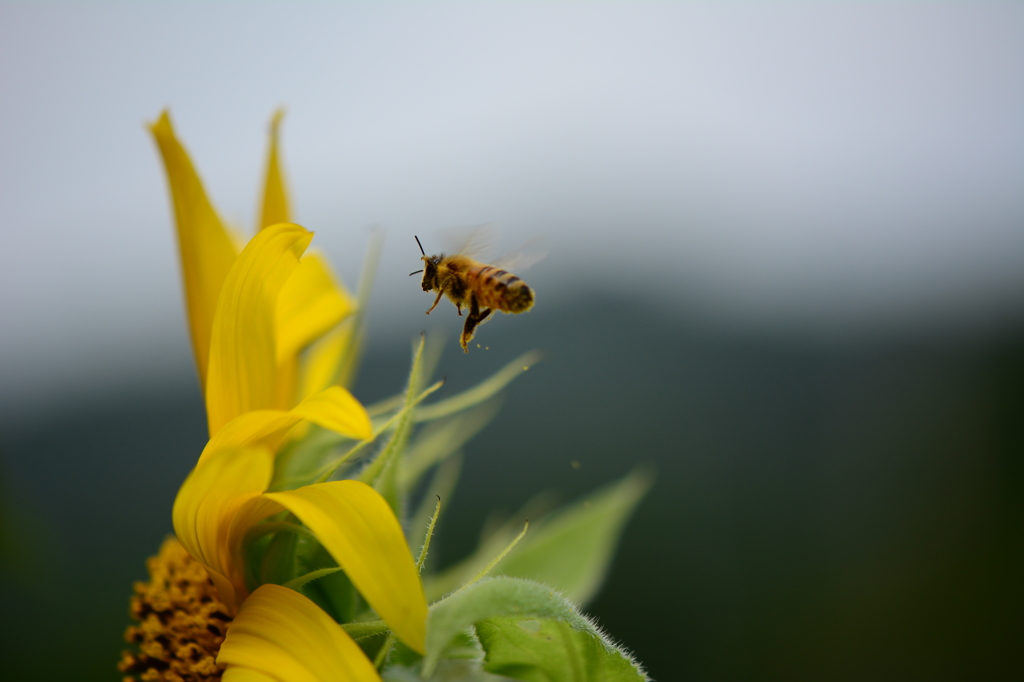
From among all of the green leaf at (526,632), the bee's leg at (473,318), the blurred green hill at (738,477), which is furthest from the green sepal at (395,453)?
the blurred green hill at (738,477)

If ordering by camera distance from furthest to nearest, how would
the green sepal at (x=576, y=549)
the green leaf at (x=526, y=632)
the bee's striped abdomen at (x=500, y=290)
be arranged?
the green sepal at (x=576, y=549), the bee's striped abdomen at (x=500, y=290), the green leaf at (x=526, y=632)

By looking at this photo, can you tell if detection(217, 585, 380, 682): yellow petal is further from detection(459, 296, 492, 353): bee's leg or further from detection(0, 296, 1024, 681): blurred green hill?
detection(0, 296, 1024, 681): blurred green hill

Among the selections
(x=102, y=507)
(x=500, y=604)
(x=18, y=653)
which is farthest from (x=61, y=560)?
(x=102, y=507)

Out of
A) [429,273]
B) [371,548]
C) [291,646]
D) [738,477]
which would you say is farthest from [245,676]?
[738,477]

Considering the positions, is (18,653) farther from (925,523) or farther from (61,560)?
(925,523)

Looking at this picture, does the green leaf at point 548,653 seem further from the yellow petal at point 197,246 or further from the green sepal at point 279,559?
the yellow petal at point 197,246

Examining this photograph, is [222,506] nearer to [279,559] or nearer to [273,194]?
[279,559]
